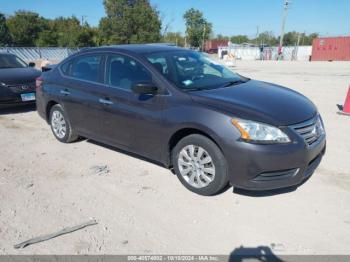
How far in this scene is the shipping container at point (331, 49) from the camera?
41.6 metres

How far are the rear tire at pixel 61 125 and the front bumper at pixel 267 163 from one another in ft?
10.4

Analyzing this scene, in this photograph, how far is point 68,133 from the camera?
18.8 feet

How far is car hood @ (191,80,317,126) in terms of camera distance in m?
3.59

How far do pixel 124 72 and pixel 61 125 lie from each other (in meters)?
1.92

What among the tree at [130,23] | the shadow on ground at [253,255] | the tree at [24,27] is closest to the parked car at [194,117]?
the shadow on ground at [253,255]

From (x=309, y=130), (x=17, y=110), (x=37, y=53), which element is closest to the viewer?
(x=309, y=130)

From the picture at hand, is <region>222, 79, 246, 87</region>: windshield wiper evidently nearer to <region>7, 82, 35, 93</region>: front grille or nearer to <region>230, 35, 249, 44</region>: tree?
<region>7, 82, 35, 93</region>: front grille

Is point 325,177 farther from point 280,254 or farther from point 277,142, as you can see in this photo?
point 280,254

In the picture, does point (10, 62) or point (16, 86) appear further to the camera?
point (10, 62)

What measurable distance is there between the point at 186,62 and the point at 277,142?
189 centimetres

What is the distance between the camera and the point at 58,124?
592 cm

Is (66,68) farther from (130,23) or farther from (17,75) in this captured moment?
(130,23)

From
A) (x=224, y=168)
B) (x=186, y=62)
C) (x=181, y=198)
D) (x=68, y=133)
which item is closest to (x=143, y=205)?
(x=181, y=198)

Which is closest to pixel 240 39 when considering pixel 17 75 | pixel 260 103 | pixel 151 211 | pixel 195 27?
pixel 195 27
